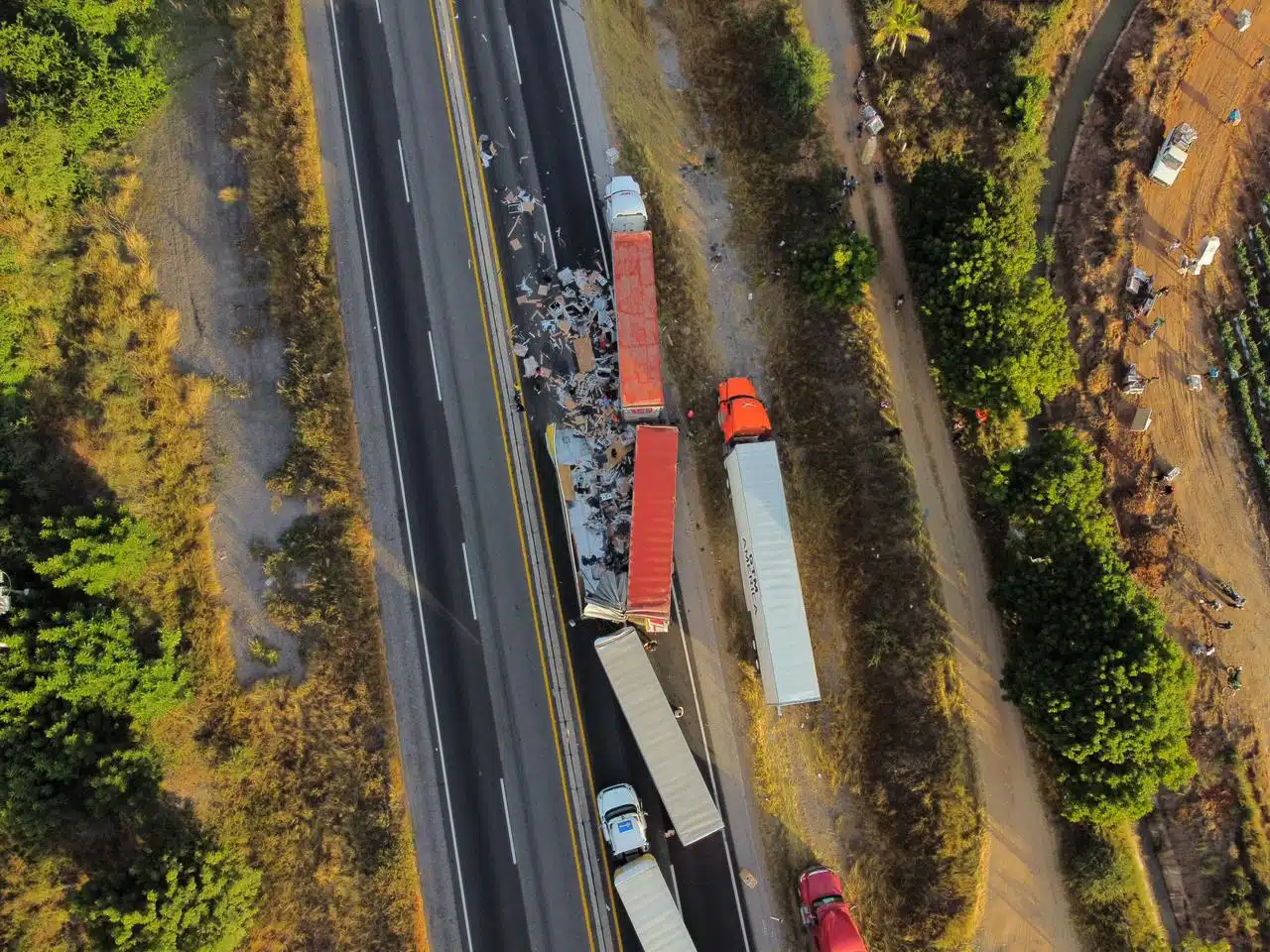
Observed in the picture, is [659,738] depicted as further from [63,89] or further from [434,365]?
[63,89]

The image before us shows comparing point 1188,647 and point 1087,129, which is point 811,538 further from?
point 1087,129

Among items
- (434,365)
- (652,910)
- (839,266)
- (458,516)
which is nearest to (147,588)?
(458,516)

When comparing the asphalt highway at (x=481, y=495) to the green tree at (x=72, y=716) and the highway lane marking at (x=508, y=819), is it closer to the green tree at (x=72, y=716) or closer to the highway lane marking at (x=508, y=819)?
the highway lane marking at (x=508, y=819)

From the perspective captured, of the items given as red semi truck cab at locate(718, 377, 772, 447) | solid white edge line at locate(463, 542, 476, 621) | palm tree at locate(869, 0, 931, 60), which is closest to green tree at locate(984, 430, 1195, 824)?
red semi truck cab at locate(718, 377, 772, 447)

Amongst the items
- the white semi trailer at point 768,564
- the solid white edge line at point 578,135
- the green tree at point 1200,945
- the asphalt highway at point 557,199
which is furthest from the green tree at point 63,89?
the green tree at point 1200,945

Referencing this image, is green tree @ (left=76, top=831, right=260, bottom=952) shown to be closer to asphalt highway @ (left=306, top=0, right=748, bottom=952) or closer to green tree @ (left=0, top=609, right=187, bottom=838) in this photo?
green tree @ (left=0, top=609, right=187, bottom=838)
